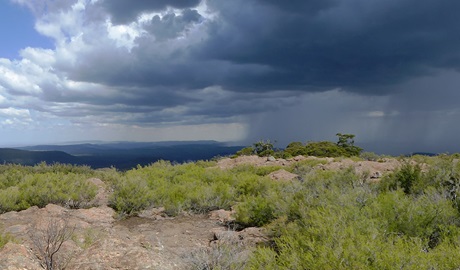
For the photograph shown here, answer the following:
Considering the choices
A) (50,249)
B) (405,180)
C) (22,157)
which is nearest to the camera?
(50,249)

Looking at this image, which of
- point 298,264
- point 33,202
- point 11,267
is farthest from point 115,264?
point 33,202

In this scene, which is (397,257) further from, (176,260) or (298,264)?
(176,260)

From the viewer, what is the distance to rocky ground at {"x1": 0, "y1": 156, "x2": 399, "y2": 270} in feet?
19.3

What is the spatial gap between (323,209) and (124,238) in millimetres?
4163

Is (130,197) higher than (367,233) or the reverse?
the reverse

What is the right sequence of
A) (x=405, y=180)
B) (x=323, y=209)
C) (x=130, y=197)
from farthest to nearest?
(x=130, y=197), (x=405, y=180), (x=323, y=209)

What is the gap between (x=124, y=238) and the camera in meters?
7.17

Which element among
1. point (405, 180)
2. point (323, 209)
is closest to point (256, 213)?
point (323, 209)

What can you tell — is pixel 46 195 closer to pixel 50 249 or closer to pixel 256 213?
pixel 50 249

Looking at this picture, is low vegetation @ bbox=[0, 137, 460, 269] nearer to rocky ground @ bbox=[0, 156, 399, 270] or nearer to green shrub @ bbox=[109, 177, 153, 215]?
green shrub @ bbox=[109, 177, 153, 215]

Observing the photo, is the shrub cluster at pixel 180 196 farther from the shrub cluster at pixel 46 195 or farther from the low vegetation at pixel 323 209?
the shrub cluster at pixel 46 195

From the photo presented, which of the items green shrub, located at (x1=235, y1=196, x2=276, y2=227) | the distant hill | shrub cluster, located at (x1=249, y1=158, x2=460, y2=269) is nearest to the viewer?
shrub cluster, located at (x1=249, y1=158, x2=460, y2=269)

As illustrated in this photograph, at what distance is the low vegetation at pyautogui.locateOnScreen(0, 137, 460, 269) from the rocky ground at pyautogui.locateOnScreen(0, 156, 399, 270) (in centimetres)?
45

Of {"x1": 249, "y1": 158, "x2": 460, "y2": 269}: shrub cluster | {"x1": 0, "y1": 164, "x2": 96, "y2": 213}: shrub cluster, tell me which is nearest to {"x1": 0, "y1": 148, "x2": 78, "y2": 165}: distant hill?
{"x1": 0, "y1": 164, "x2": 96, "y2": 213}: shrub cluster
